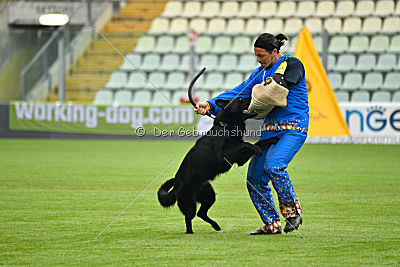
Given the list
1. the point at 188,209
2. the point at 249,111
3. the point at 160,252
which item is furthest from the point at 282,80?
the point at 160,252

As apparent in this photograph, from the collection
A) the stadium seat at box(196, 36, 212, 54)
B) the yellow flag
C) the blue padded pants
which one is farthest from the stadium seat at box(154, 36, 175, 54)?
the blue padded pants

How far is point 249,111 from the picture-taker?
6.32m

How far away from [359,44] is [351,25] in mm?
977

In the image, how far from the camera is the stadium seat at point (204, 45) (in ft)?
75.2

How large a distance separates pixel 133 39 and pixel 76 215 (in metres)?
16.8

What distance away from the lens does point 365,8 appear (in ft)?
72.5

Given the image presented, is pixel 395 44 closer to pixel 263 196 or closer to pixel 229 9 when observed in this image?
pixel 229 9

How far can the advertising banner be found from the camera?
737 inches

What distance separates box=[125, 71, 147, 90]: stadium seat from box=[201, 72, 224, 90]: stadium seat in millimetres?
1951

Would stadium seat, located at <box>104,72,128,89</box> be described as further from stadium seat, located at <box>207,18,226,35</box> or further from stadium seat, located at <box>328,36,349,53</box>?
stadium seat, located at <box>328,36,349,53</box>

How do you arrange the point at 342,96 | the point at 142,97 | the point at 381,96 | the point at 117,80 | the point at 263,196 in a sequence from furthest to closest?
the point at 117,80 → the point at 142,97 → the point at 342,96 → the point at 381,96 → the point at 263,196

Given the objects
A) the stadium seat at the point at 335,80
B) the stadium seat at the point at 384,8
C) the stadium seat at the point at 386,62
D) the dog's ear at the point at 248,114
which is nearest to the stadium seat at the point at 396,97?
the stadium seat at the point at 386,62

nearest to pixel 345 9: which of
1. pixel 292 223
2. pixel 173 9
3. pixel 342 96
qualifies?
pixel 342 96

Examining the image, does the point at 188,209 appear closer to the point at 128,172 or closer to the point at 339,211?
the point at 339,211
